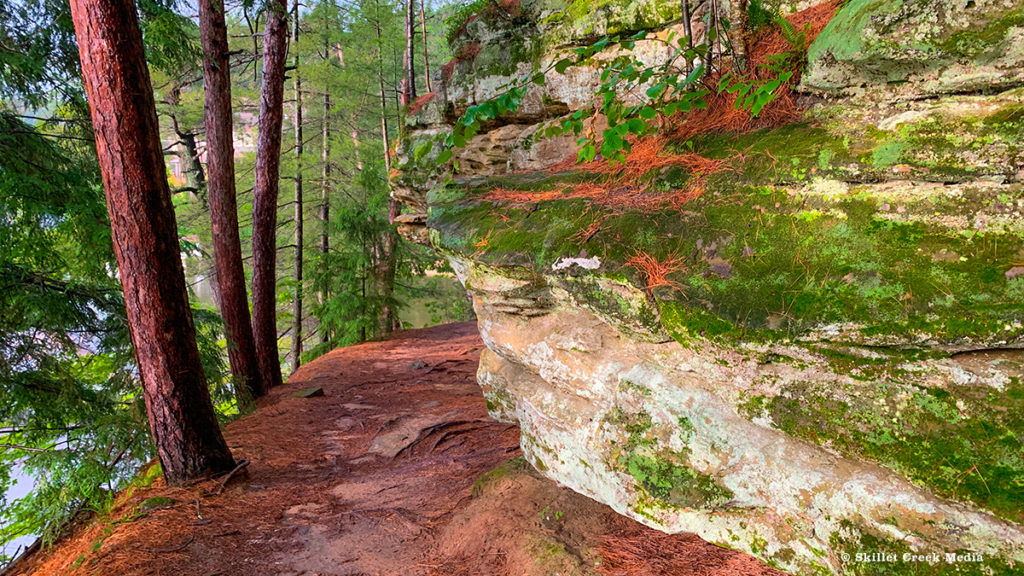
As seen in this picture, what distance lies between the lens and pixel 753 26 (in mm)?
3244

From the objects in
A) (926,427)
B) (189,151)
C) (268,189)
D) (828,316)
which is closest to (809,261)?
(828,316)

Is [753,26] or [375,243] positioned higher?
[753,26]

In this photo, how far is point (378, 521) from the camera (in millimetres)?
4316

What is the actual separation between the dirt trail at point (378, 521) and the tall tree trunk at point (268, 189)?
Result: 259cm

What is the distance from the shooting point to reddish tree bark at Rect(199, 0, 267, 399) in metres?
6.80

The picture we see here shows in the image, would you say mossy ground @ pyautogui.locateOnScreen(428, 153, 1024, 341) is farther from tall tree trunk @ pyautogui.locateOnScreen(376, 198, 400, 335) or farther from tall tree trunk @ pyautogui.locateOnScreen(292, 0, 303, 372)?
tall tree trunk @ pyautogui.locateOnScreen(376, 198, 400, 335)

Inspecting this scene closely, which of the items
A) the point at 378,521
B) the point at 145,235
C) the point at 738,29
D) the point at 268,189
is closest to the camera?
the point at 738,29

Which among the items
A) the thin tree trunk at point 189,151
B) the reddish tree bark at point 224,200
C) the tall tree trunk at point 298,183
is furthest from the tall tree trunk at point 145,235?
the thin tree trunk at point 189,151

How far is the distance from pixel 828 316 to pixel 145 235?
5.56 meters

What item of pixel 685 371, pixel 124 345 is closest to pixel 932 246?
pixel 685 371

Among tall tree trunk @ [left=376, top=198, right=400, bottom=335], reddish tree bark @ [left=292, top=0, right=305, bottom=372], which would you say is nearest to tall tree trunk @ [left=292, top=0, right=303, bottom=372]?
reddish tree bark @ [left=292, top=0, right=305, bottom=372]

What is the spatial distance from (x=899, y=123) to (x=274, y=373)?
32.1 feet

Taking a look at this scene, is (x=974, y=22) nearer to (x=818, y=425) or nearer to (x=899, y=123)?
(x=899, y=123)

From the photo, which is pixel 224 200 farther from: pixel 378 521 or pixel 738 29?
pixel 738 29
